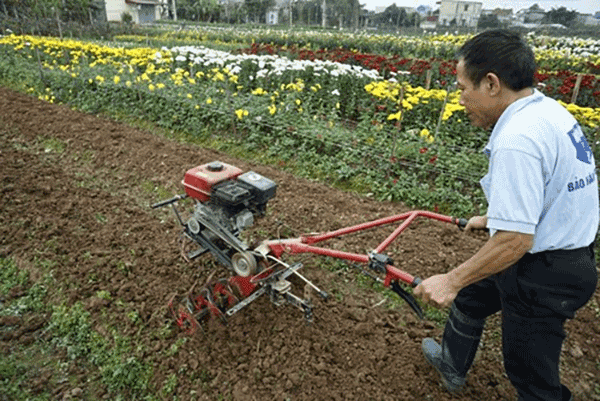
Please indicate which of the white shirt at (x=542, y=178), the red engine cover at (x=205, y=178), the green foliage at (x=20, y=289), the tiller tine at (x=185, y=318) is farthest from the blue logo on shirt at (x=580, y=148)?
the green foliage at (x=20, y=289)

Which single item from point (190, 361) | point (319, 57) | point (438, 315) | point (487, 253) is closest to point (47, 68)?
point (319, 57)

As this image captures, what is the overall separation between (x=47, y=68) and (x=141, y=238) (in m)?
8.39

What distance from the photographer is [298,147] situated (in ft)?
20.0

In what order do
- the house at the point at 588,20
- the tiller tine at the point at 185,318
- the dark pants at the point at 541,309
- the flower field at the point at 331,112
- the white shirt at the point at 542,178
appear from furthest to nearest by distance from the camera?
the house at the point at 588,20
the flower field at the point at 331,112
the tiller tine at the point at 185,318
the dark pants at the point at 541,309
the white shirt at the point at 542,178

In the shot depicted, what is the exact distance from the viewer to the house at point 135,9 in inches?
1841

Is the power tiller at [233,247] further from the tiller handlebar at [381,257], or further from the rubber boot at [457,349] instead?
the rubber boot at [457,349]

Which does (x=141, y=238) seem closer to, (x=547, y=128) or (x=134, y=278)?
(x=134, y=278)

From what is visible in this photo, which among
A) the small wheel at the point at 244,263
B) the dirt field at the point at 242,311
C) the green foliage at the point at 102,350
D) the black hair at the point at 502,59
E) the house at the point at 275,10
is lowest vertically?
the green foliage at the point at 102,350

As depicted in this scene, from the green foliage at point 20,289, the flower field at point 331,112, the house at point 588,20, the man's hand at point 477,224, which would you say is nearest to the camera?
the man's hand at point 477,224

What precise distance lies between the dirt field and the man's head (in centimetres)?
182

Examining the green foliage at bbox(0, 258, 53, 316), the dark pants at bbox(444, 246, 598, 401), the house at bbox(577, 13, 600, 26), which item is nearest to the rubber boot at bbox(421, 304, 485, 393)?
the dark pants at bbox(444, 246, 598, 401)

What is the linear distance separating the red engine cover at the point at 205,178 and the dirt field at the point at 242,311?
0.95 meters

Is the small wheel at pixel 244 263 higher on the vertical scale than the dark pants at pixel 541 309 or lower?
lower

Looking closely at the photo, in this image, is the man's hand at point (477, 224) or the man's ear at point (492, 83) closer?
the man's ear at point (492, 83)
